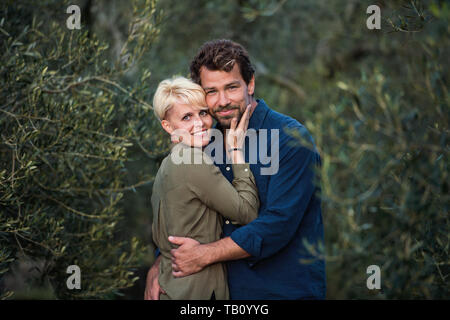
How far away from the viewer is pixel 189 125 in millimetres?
3492

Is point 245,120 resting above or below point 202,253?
above

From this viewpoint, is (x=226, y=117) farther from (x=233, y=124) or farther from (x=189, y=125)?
(x=189, y=125)

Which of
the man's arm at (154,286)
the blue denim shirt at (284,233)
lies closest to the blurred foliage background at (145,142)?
the blue denim shirt at (284,233)

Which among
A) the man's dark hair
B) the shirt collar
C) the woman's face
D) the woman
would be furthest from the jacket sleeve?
the man's dark hair

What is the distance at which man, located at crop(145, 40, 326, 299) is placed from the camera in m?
3.17

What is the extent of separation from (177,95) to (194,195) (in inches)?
32.9

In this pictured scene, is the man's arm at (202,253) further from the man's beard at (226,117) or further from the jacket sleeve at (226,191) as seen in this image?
the man's beard at (226,117)

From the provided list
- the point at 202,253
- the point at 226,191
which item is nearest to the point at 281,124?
the point at 226,191

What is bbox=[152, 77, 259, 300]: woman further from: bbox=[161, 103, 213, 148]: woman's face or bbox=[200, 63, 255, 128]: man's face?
bbox=[200, 63, 255, 128]: man's face

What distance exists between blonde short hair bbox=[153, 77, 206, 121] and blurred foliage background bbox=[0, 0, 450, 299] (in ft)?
2.14

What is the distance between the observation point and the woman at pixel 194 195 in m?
3.17

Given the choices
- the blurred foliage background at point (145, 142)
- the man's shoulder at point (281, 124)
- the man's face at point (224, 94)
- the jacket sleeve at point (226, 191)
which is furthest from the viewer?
the man's face at point (224, 94)

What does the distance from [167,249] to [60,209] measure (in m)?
1.64
